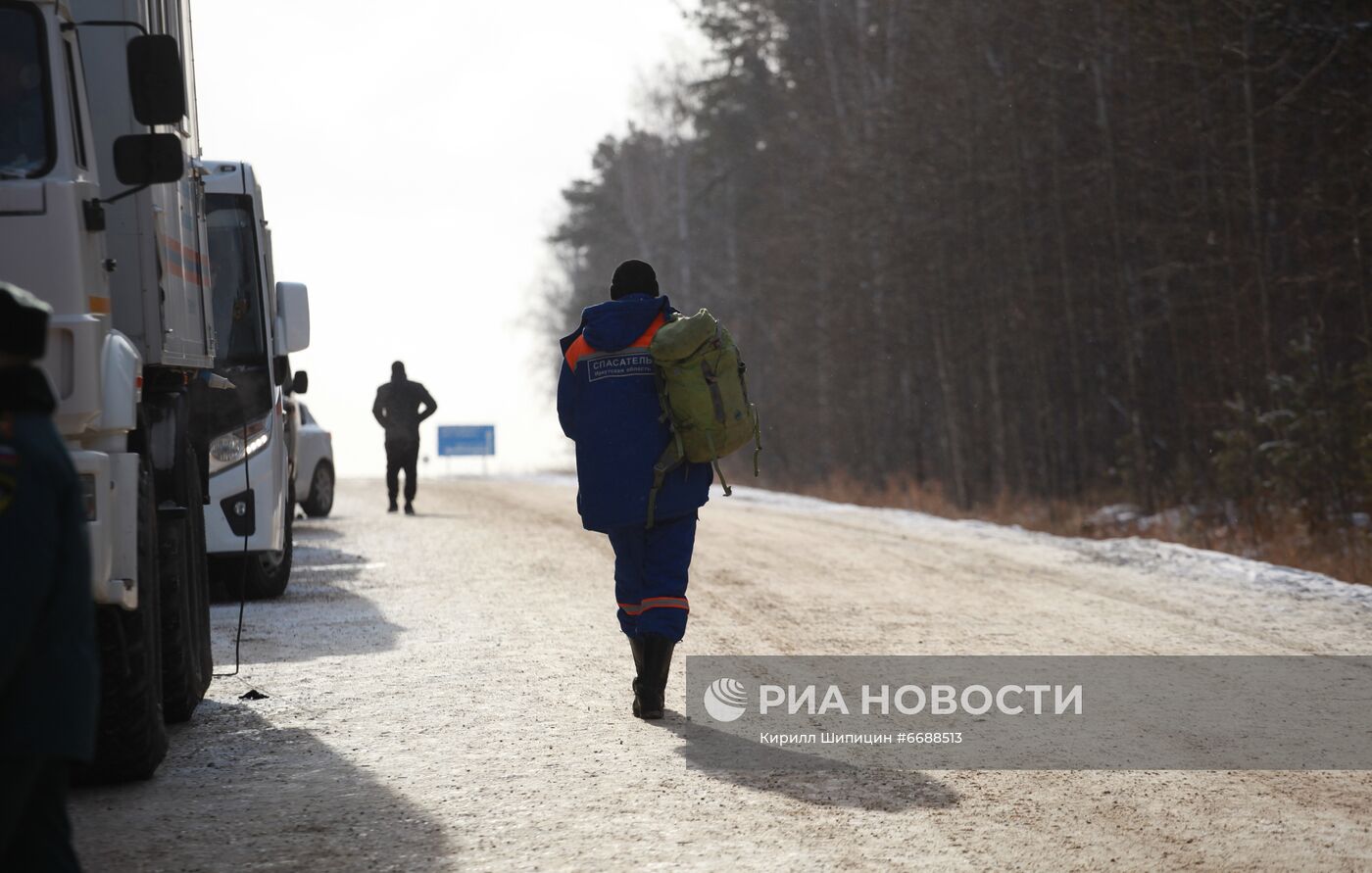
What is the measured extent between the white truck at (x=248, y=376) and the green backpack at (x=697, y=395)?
5408mm

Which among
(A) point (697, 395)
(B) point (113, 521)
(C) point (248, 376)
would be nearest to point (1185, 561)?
(C) point (248, 376)

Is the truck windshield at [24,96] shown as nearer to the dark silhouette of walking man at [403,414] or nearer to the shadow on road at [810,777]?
the shadow on road at [810,777]

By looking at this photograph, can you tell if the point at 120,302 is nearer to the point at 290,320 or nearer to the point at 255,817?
the point at 255,817

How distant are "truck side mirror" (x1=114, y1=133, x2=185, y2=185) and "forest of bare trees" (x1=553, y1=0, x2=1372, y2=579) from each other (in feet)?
40.1

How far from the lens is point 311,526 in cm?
2006

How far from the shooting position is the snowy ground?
5.11 meters

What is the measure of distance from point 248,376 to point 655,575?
6009 mm

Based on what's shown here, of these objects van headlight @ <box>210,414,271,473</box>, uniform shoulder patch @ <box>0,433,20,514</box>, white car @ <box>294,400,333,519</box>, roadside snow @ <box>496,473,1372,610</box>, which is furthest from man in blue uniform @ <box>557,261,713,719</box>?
white car @ <box>294,400,333,519</box>

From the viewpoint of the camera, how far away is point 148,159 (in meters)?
6.25

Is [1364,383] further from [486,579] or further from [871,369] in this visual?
[871,369]

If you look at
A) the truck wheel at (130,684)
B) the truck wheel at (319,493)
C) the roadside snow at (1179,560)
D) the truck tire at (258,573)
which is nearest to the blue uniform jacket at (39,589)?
the truck wheel at (130,684)

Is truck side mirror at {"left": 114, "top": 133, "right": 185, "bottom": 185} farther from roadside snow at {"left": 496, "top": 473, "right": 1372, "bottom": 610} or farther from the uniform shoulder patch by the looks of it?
roadside snow at {"left": 496, "top": 473, "right": 1372, "bottom": 610}

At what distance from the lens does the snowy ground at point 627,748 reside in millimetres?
5113

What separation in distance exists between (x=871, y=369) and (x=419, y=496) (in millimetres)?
11056
